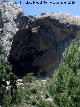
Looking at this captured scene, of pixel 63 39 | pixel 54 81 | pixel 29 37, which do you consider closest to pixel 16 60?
pixel 29 37

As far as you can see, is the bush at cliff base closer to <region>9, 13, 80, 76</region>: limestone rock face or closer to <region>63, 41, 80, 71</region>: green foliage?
<region>63, 41, 80, 71</region>: green foliage

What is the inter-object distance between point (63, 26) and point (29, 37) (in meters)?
7.11

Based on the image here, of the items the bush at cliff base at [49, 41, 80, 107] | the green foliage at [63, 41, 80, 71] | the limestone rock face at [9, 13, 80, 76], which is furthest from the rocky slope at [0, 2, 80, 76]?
the bush at cliff base at [49, 41, 80, 107]

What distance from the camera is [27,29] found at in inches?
2584

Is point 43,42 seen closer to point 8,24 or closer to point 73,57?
point 8,24

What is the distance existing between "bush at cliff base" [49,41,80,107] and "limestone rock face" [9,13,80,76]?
130 feet

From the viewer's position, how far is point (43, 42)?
65.0 metres

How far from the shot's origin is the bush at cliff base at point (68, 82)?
19.2 meters

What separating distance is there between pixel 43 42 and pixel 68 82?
1792 inches

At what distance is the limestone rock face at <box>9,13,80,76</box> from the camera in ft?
207

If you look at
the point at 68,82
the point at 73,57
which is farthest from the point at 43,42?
the point at 68,82

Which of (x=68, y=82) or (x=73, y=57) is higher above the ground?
(x=73, y=57)

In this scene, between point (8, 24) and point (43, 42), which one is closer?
point (43, 42)

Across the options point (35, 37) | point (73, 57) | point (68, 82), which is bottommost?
point (35, 37)
